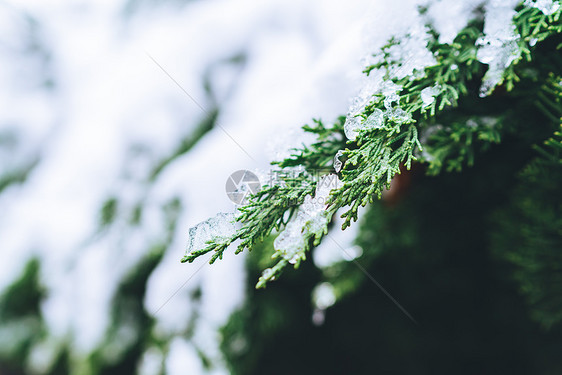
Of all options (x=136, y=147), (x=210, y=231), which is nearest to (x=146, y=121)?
(x=136, y=147)

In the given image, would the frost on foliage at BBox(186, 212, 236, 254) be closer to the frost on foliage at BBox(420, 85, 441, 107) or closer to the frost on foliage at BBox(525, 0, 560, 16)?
the frost on foliage at BBox(420, 85, 441, 107)

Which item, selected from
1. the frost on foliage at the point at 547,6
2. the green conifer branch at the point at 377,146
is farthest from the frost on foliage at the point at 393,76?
the frost on foliage at the point at 547,6

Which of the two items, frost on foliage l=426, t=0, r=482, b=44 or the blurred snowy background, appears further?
Answer: the blurred snowy background

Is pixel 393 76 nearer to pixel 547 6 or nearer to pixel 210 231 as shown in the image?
pixel 547 6

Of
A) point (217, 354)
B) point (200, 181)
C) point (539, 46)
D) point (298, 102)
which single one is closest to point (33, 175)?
point (200, 181)

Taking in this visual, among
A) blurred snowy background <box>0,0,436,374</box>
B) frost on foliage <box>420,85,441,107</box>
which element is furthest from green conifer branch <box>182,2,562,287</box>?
blurred snowy background <box>0,0,436,374</box>
